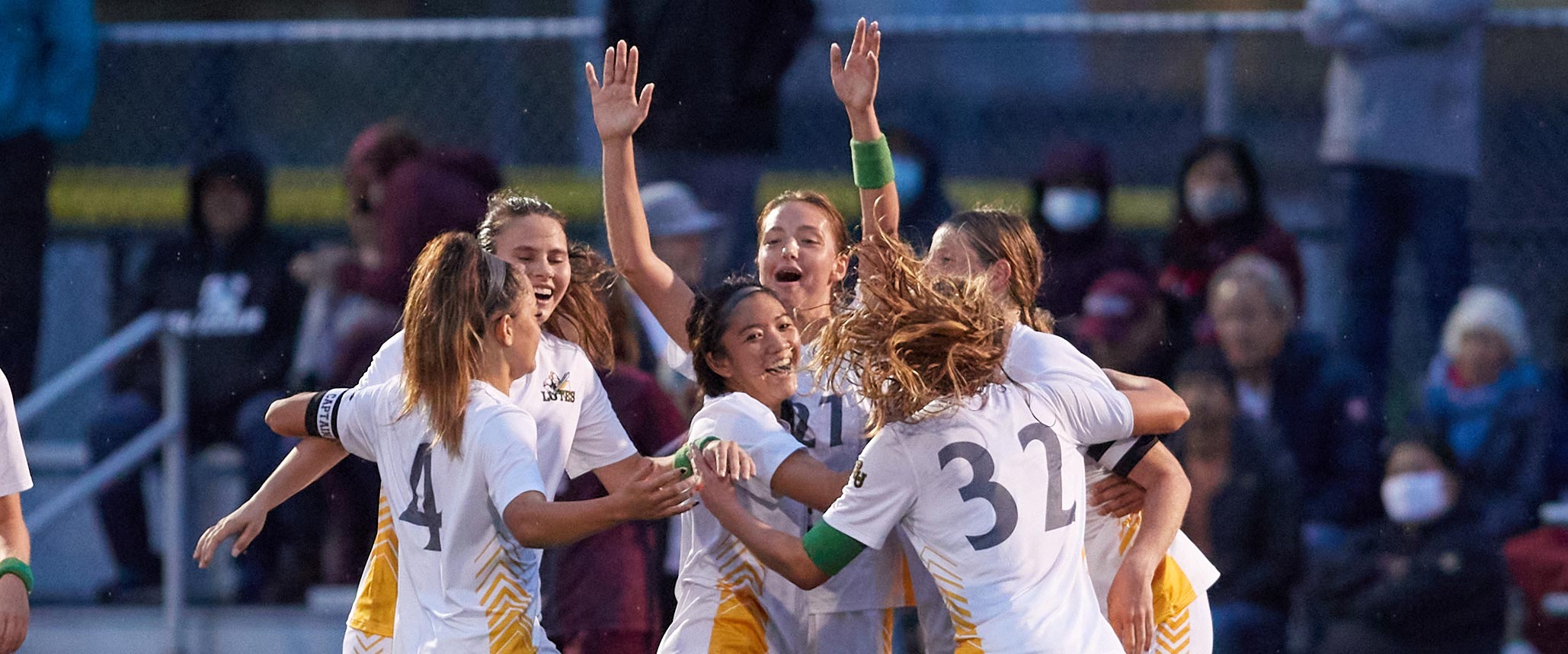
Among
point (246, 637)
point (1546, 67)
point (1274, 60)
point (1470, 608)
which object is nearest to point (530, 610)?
point (246, 637)

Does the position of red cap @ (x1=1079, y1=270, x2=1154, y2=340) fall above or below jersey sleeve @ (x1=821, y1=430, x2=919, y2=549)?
above

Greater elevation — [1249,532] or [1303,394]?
[1303,394]

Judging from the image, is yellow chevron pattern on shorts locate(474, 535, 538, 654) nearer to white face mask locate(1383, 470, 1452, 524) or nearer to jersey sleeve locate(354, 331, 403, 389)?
jersey sleeve locate(354, 331, 403, 389)

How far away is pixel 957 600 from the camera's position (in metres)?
3.11

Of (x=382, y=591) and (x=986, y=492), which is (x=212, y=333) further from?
(x=986, y=492)

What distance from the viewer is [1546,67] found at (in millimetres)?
6062

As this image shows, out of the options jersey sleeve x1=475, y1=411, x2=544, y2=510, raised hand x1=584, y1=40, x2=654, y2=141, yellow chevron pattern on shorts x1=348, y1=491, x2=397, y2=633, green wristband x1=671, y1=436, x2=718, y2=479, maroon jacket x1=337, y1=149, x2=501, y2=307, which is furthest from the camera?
maroon jacket x1=337, y1=149, x2=501, y2=307

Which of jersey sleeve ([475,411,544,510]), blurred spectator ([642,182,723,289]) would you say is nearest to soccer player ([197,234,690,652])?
jersey sleeve ([475,411,544,510])

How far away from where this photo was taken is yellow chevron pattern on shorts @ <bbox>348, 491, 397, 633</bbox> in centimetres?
351

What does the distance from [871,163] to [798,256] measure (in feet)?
0.99

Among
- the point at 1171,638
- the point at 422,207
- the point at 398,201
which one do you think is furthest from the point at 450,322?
the point at 398,201

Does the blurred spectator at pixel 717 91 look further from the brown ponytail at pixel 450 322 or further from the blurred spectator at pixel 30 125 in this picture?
the brown ponytail at pixel 450 322

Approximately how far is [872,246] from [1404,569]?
289 centimetres

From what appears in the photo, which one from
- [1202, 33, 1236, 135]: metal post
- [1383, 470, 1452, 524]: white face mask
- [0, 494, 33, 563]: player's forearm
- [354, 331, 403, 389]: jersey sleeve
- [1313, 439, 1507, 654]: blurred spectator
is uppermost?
[1202, 33, 1236, 135]: metal post
